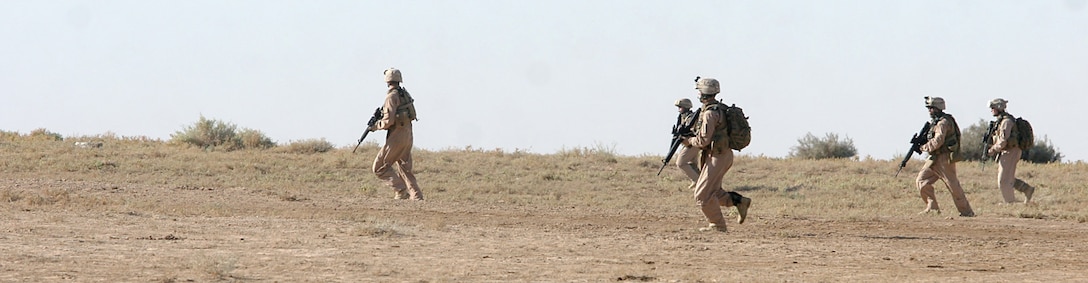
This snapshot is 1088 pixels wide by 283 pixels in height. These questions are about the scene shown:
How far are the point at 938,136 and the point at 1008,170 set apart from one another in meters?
2.87

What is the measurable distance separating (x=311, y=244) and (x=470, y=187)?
10878 mm

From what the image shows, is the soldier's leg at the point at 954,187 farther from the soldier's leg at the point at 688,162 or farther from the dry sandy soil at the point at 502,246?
the soldier's leg at the point at 688,162

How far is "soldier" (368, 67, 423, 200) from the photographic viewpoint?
17.8 m

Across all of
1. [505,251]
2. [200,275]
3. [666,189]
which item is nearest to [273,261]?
[200,275]

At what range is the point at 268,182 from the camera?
23.5 m

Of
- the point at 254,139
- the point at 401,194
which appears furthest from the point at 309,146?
the point at 401,194

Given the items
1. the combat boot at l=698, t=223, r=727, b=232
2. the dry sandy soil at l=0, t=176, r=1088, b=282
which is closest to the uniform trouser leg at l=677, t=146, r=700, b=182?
the dry sandy soil at l=0, t=176, r=1088, b=282

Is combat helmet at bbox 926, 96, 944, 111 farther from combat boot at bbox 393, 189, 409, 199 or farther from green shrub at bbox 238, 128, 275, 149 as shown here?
green shrub at bbox 238, 128, 275, 149

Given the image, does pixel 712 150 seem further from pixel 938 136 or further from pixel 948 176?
pixel 948 176

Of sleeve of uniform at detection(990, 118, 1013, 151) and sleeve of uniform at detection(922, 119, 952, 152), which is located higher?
sleeve of uniform at detection(990, 118, 1013, 151)

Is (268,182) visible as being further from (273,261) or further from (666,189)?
(273,261)

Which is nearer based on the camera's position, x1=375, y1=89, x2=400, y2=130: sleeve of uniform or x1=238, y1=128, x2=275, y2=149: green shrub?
x1=375, y1=89, x2=400, y2=130: sleeve of uniform

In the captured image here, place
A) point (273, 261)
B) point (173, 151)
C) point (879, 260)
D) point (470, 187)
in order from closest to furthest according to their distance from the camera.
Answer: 1. point (273, 261)
2. point (879, 260)
3. point (470, 187)
4. point (173, 151)

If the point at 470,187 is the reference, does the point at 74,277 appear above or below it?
below
